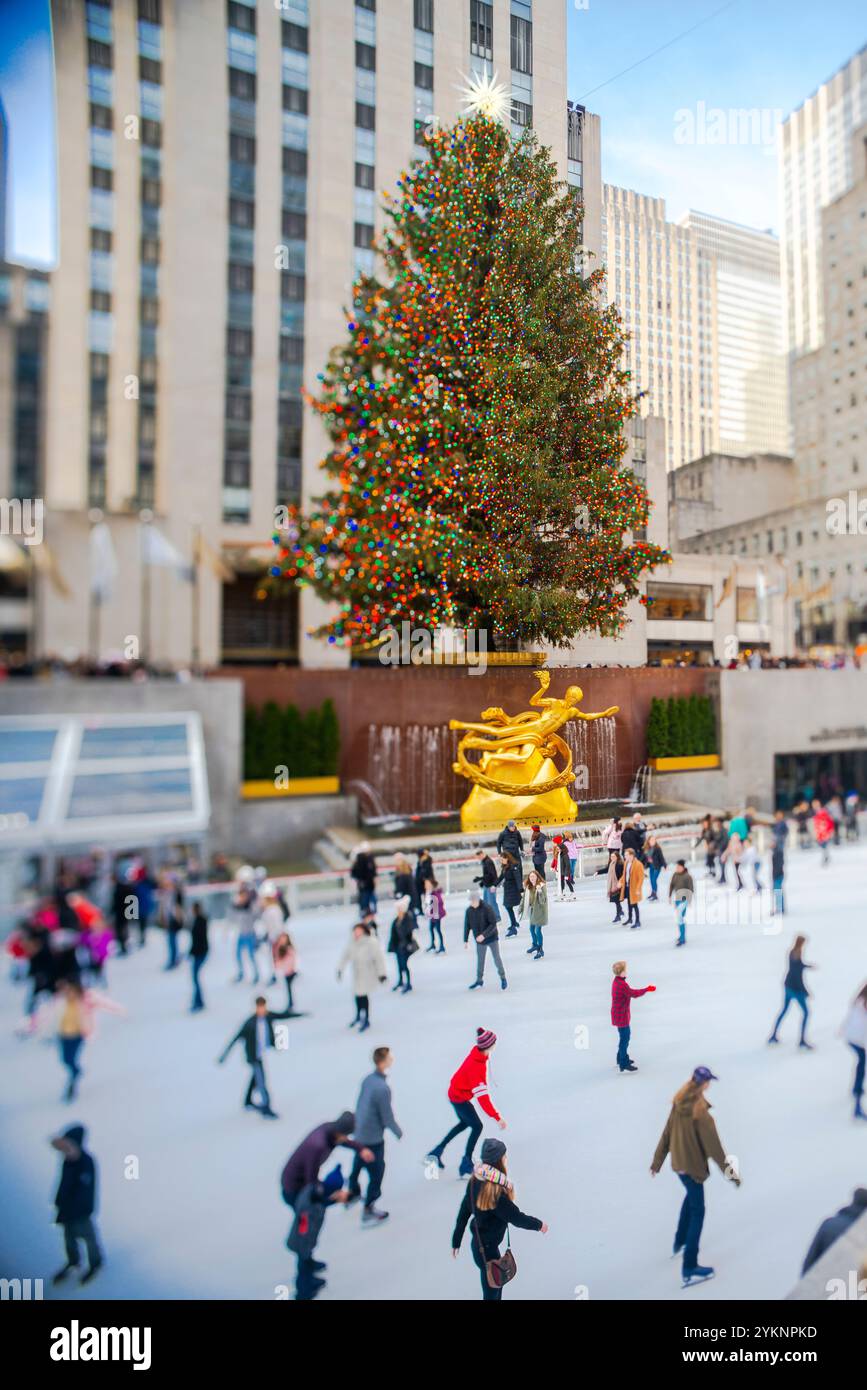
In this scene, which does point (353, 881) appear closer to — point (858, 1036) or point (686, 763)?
point (686, 763)

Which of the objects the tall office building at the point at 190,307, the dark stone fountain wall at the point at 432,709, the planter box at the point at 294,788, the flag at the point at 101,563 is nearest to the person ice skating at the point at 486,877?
the dark stone fountain wall at the point at 432,709

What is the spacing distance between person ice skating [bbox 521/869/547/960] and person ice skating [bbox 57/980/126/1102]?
1.62 m

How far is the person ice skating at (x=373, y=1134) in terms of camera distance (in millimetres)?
2626

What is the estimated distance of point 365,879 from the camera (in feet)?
9.20

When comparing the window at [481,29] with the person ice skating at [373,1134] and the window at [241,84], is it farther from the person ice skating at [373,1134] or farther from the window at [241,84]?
the person ice skating at [373,1134]

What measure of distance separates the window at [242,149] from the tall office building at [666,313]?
1.48 m

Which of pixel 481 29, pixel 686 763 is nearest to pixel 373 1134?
pixel 686 763

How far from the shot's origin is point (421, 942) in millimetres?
2959

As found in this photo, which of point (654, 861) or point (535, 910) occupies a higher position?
point (654, 861)

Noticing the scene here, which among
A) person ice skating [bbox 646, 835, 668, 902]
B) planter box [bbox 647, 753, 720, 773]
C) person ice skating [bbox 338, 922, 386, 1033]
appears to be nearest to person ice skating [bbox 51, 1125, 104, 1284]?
person ice skating [bbox 338, 922, 386, 1033]

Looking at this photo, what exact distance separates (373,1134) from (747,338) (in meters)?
3.82
